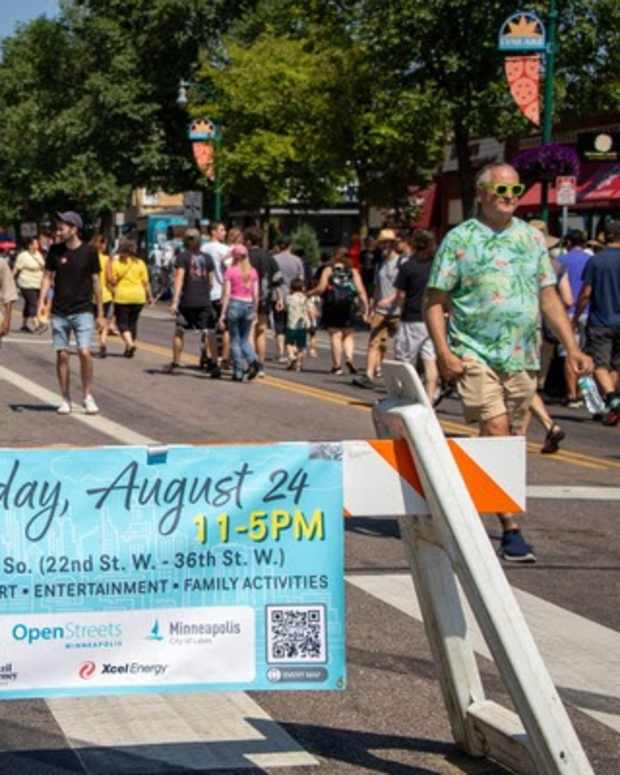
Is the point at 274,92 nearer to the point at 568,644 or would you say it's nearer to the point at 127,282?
the point at 127,282

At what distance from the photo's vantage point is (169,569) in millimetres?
4762

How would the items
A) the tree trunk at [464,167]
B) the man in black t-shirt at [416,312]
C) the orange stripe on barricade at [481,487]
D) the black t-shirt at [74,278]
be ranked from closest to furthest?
the orange stripe on barricade at [481,487] < the man in black t-shirt at [416,312] < the black t-shirt at [74,278] < the tree trunk at [464,167]

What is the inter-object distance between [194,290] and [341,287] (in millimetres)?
2310

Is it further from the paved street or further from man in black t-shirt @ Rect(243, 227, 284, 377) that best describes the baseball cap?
man in black t-shirt @ Rect(243, 227, 284, 377)

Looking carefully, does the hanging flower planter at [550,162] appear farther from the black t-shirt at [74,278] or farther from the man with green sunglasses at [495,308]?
the man with green sunglasses at [495,308]

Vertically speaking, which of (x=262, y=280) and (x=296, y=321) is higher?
(x=262, y=280)

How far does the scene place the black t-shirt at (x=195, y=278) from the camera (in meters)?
20.9

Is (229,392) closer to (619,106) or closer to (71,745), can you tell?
(71,745)

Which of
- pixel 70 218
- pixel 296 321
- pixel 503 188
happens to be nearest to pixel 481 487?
pixel 503 188

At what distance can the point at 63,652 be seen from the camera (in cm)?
473

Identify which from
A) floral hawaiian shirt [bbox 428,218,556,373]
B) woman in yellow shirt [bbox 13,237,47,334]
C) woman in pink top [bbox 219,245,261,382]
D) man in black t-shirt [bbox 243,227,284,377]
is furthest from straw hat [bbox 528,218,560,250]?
woman in yellow shirt [bbox 13,237,47,334]

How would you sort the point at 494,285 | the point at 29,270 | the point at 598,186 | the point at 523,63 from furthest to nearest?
the point at 598,186 → the point at 29,270 → the point at 523,63 → the point at 494,285

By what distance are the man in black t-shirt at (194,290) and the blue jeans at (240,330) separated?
49 centimetres

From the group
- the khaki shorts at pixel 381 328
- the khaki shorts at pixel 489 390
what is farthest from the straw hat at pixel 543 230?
the khaki shorts at pixel 489 390
